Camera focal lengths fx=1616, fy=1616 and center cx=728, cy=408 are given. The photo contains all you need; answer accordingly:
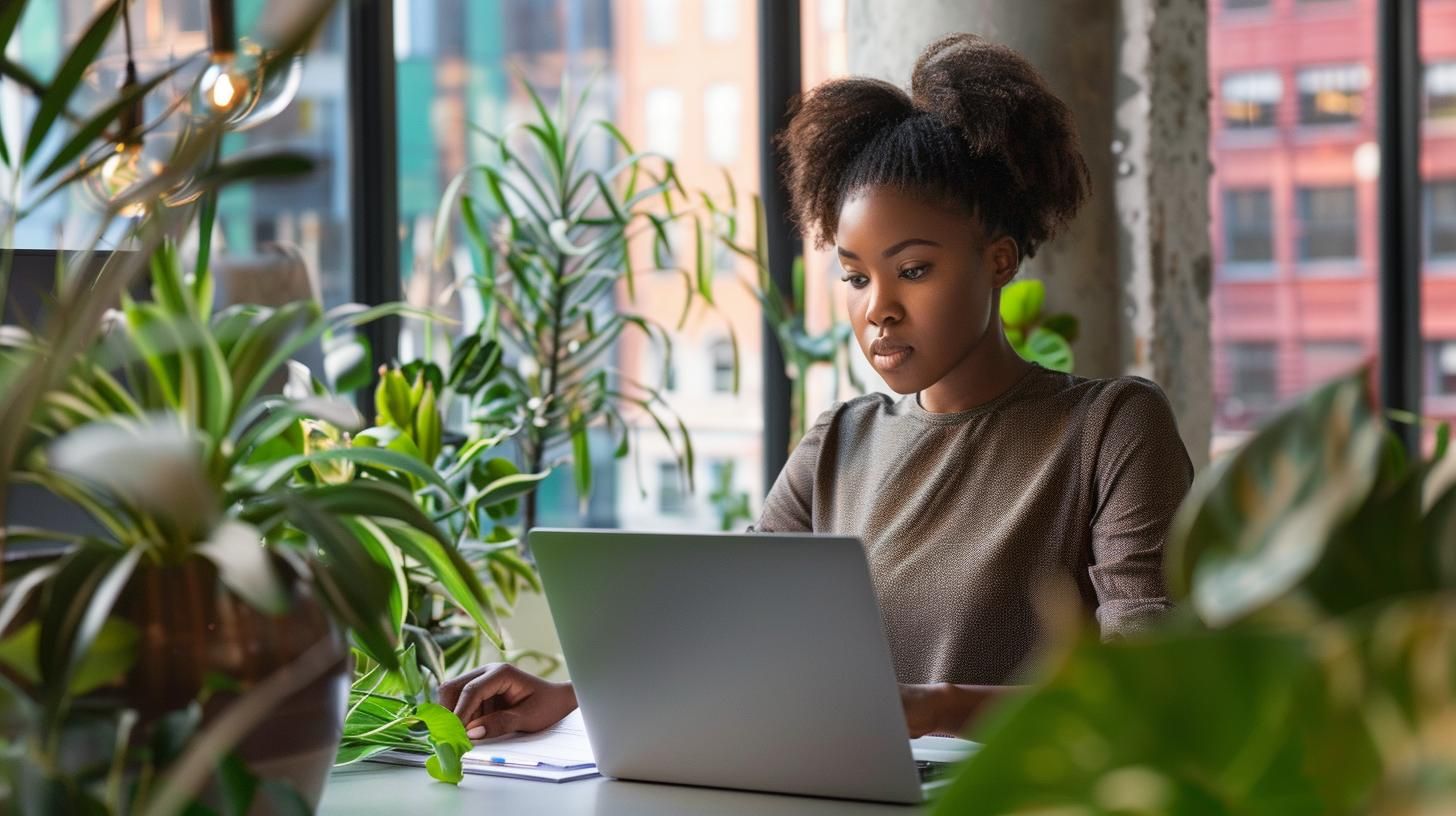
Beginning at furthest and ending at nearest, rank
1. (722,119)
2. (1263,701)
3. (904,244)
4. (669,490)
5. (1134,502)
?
(722,119)
(669,490)
(904,244)
(1134,502)
(1263,701)

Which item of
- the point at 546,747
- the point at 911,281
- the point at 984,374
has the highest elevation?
the point at 911,281

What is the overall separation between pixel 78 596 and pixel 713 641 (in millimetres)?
560

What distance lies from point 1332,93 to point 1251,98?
0.23 metres

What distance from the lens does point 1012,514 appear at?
193 centimetres

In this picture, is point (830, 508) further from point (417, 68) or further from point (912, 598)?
point (417, 68)

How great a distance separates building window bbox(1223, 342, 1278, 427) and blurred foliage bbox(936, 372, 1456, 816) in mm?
4398

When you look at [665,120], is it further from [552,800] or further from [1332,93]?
[552,800]

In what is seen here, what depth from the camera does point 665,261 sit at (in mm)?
3459

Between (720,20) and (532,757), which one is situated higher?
(720,20)

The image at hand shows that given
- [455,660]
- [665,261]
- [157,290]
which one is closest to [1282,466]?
[157,290]

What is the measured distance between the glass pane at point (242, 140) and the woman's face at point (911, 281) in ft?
2.16

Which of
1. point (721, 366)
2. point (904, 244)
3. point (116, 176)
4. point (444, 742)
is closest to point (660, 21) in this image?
point (721, 366)

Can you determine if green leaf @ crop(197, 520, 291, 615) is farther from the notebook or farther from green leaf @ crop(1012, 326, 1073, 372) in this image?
green leaf @ crop(1012, 326, 1073, 372)

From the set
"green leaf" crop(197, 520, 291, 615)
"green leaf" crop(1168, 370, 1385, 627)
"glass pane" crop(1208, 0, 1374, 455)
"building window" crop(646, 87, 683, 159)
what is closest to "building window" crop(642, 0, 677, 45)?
"building window" crop(646, 87, 683, 159)
